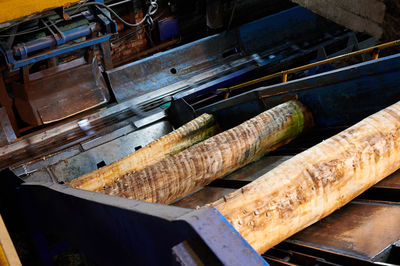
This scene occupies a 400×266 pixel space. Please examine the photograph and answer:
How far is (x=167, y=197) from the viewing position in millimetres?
3072

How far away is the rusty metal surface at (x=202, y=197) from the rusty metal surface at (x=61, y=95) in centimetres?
306

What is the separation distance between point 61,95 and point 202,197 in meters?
3.30

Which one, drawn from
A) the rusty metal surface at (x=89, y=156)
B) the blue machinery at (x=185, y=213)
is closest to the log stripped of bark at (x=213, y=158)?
the blue machinery at (x=185, y=213)

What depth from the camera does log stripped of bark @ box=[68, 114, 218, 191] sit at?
3568 mm

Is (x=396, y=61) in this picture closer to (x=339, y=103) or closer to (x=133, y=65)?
(x=339, y=103)

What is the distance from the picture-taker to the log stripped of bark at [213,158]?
3.03 metres

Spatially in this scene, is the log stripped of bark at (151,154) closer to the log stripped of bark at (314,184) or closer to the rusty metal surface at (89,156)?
the rusty metal surface at (89,156)

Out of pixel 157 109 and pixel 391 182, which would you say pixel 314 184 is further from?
pixel 157 109

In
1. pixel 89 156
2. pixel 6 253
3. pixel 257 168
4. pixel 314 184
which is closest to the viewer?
pixel 6 253

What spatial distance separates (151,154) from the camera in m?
4.02

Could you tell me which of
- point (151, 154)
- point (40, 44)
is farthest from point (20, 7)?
point (151, 154)

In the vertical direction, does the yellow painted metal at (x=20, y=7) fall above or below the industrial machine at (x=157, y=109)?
above

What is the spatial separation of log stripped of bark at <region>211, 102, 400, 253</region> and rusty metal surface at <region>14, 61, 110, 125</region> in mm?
4055

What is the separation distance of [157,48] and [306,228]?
201 inches
